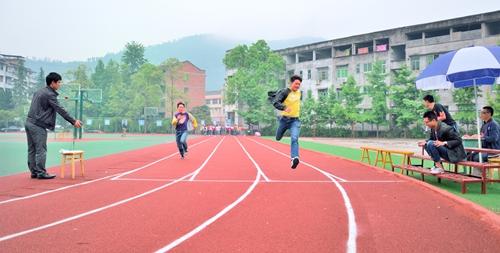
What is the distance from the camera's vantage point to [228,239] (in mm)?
4434

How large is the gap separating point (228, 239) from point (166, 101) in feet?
230

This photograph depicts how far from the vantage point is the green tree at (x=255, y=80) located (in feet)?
202

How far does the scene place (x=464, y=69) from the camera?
8.84m

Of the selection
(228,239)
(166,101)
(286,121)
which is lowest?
(228,239)

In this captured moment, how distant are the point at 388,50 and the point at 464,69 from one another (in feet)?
155

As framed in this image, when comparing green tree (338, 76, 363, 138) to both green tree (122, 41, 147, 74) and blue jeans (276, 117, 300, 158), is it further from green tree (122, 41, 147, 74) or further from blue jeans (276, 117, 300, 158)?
green tree (122, 41, 147, 74)

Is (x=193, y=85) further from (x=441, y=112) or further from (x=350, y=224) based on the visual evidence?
(x=350, y=224)

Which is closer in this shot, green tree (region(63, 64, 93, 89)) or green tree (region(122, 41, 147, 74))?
green tree (region(63, 64, 93, 89))

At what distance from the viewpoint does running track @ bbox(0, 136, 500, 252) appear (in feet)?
13.8

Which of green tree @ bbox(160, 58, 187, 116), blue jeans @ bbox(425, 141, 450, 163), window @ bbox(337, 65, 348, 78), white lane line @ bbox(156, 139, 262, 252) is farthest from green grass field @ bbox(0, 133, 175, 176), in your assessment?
green tree @ bbox(160, 58, 187, 116)

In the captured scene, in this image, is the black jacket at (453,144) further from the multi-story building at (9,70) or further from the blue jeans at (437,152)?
the multi-story building at (9,70)

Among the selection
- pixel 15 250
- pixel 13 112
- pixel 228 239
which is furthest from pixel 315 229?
pixel 13 112

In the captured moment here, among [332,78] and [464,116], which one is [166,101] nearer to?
[332,78]

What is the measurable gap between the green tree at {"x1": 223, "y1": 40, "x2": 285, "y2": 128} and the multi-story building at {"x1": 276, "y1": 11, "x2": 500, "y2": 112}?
470cm
